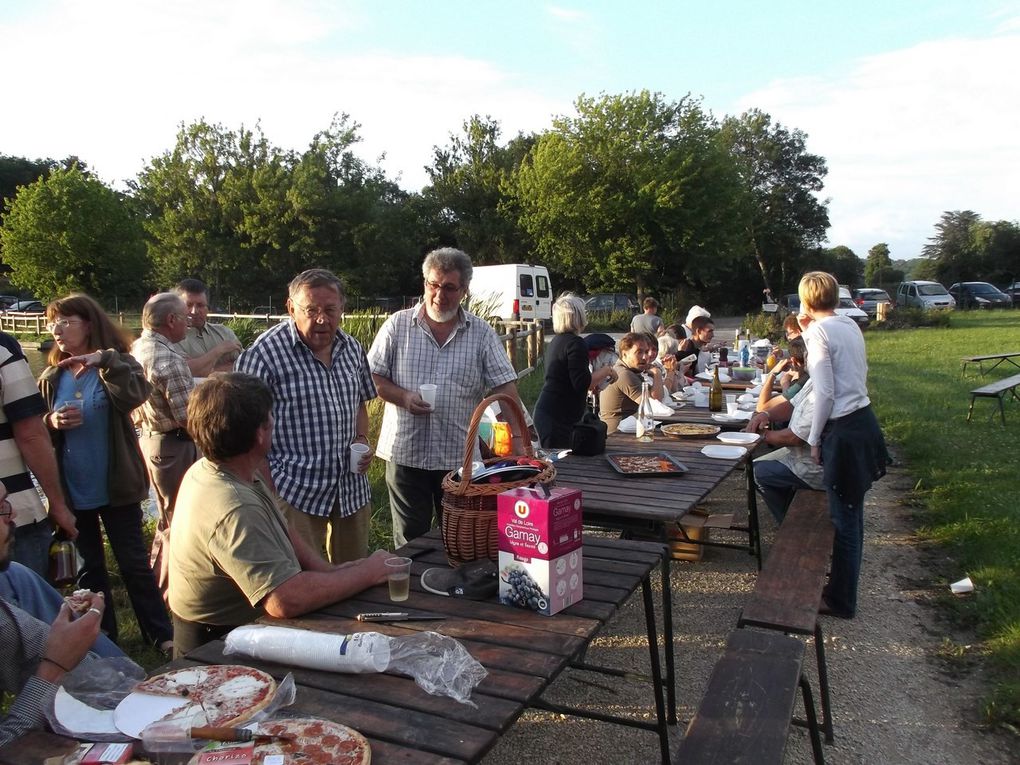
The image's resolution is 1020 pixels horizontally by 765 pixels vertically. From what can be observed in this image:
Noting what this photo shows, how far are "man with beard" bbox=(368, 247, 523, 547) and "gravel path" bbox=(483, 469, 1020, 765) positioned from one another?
112 centimetres

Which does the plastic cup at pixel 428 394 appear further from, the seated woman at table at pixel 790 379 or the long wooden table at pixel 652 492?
the seated woman at table at pixel 790 379

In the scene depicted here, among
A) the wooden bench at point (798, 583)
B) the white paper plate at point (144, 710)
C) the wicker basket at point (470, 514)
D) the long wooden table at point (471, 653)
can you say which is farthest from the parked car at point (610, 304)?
the white paper plate at point (144, 710)

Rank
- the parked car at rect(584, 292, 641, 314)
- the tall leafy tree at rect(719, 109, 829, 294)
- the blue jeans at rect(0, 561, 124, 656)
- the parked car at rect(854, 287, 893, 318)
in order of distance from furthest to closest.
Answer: the tall leafy tree at rect(719, 109, 829, 294) → the parked car at rect(584, 292, 641, 314) → the parked car at rect(854, 287, 893, 318) → the blue jeans at rect(0, 561, 124, 656)

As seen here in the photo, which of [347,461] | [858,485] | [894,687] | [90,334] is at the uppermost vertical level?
[90,334]

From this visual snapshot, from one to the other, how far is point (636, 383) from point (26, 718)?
469cm

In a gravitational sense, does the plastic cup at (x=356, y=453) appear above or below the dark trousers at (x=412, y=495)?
above

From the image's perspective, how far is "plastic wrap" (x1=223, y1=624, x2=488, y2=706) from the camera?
167 centimetres

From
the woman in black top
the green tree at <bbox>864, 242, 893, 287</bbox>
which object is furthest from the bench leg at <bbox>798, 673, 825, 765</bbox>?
the green tree at <bbox>864, 242, 893, 287</bbox>

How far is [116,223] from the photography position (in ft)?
105

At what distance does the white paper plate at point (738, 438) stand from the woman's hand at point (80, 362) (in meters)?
3.34

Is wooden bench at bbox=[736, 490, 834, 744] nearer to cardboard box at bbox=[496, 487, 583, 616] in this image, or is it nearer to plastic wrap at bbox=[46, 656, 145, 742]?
cardboard box at bbox=[496, 487, 583, 616]

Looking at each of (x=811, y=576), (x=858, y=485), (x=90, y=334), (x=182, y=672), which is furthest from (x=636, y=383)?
(x=182, y=672)

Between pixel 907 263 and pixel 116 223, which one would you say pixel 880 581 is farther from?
pixel 907 263

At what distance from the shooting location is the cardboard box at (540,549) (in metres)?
1.92
